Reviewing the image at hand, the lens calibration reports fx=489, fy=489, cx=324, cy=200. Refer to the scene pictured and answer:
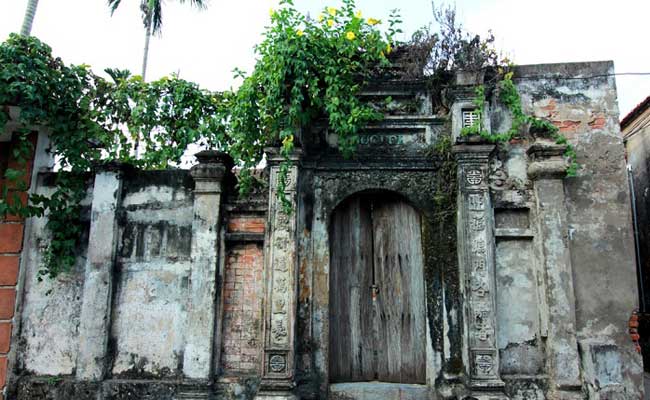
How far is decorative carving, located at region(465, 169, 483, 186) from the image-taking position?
5.39m

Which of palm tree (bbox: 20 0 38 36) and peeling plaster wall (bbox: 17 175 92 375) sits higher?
palm tree (bbox: 20 0 38 36)

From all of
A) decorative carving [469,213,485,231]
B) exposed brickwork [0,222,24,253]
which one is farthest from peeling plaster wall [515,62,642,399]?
exposed brickwork [0,222,24,253]

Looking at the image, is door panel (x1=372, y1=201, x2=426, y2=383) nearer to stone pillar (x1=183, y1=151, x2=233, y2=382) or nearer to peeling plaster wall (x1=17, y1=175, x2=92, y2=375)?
stone pillar (x1=183, y1=151, x2=233, y2=382)

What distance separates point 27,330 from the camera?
5758 mm

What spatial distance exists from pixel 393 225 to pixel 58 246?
398cm

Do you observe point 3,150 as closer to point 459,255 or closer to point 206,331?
point 206,331

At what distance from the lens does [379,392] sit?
5.28 metres

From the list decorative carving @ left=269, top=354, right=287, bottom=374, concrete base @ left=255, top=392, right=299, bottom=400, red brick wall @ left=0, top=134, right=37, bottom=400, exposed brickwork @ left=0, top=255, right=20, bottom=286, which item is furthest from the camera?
exposed brickwork @ left=0, top=255, right=20, bottom=286

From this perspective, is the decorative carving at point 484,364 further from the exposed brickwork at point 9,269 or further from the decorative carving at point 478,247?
the exposed brickwork at point 9,269

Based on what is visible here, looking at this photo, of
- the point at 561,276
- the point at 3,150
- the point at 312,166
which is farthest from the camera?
the point at 3,150

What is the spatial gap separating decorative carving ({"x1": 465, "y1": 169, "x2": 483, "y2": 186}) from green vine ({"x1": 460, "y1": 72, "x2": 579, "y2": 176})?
15.0 inches

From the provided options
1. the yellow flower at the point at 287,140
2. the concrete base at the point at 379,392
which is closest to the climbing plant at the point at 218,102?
the yellow flower at the point at 287,140

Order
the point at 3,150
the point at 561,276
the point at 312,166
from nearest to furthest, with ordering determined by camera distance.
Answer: the point at 561,276
the point at 312,166
the point at 3,150

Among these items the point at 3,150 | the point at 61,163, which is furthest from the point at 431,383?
the point at 3,150
